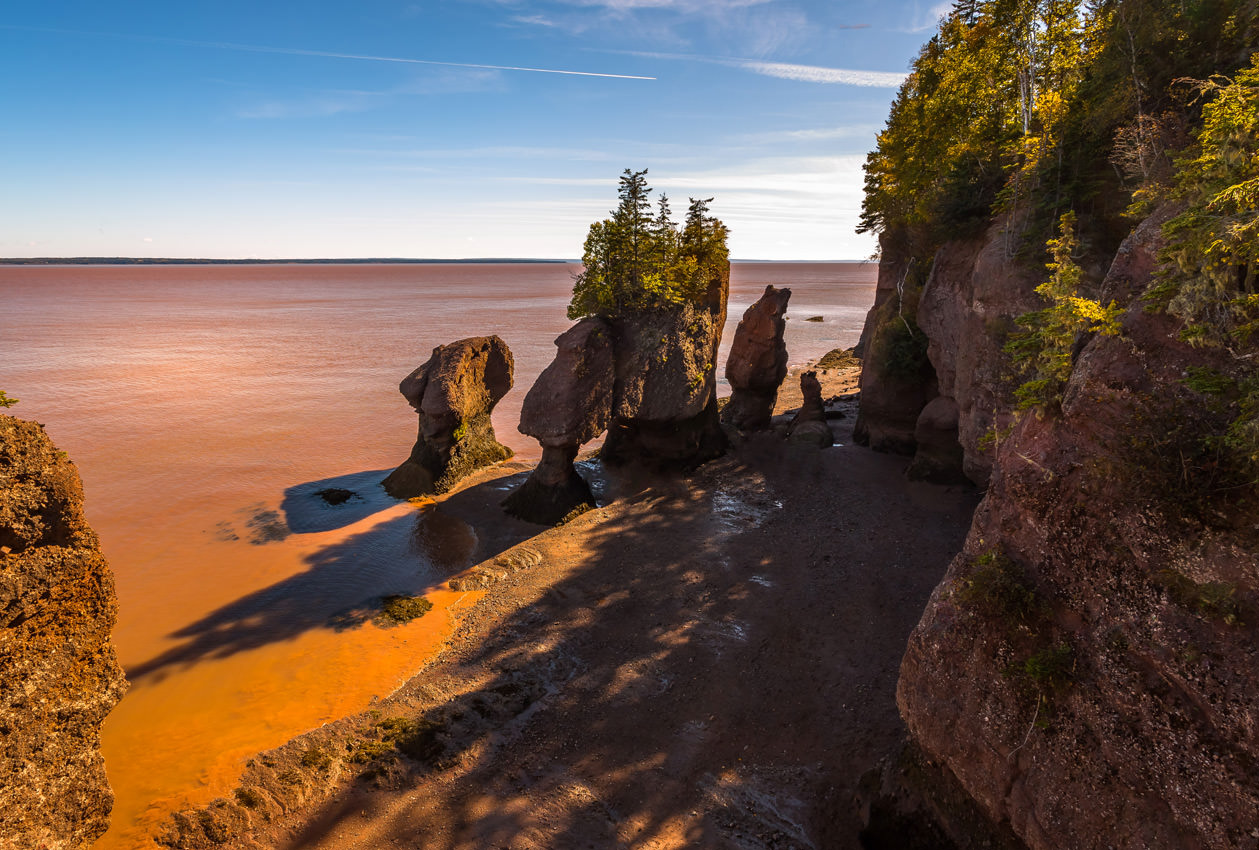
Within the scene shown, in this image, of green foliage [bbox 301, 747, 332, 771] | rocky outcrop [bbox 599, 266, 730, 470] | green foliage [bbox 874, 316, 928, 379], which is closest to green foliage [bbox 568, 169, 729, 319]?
rocky outcrop [bbox 599, 266, 730, 470]

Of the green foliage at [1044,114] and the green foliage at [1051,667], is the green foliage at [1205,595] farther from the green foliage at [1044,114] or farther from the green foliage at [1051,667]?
the green foliage at [1044,114]

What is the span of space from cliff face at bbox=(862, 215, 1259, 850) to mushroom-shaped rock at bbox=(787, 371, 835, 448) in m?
19.0

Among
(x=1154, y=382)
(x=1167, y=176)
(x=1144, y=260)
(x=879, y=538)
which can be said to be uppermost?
(x=1167, y=176)

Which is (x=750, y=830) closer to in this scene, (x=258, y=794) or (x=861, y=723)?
→ (x=861, y=723)

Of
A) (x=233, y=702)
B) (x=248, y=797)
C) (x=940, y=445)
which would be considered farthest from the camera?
(x=940, y=445)

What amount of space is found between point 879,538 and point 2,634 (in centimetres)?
1993

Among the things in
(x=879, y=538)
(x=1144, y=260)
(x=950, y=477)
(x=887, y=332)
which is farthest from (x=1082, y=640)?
(x=887, y=332)

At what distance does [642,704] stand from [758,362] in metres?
20.2

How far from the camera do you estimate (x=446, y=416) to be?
25031 mm

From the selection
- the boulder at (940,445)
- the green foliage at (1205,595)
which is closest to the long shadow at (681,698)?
the boulder at (940,445)

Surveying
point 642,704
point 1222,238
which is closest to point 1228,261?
point 1222,238

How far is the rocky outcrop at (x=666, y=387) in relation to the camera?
79.4 feet

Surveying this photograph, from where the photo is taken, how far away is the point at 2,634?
26.0ft

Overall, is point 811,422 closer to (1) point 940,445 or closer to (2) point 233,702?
(1) point 940,445
